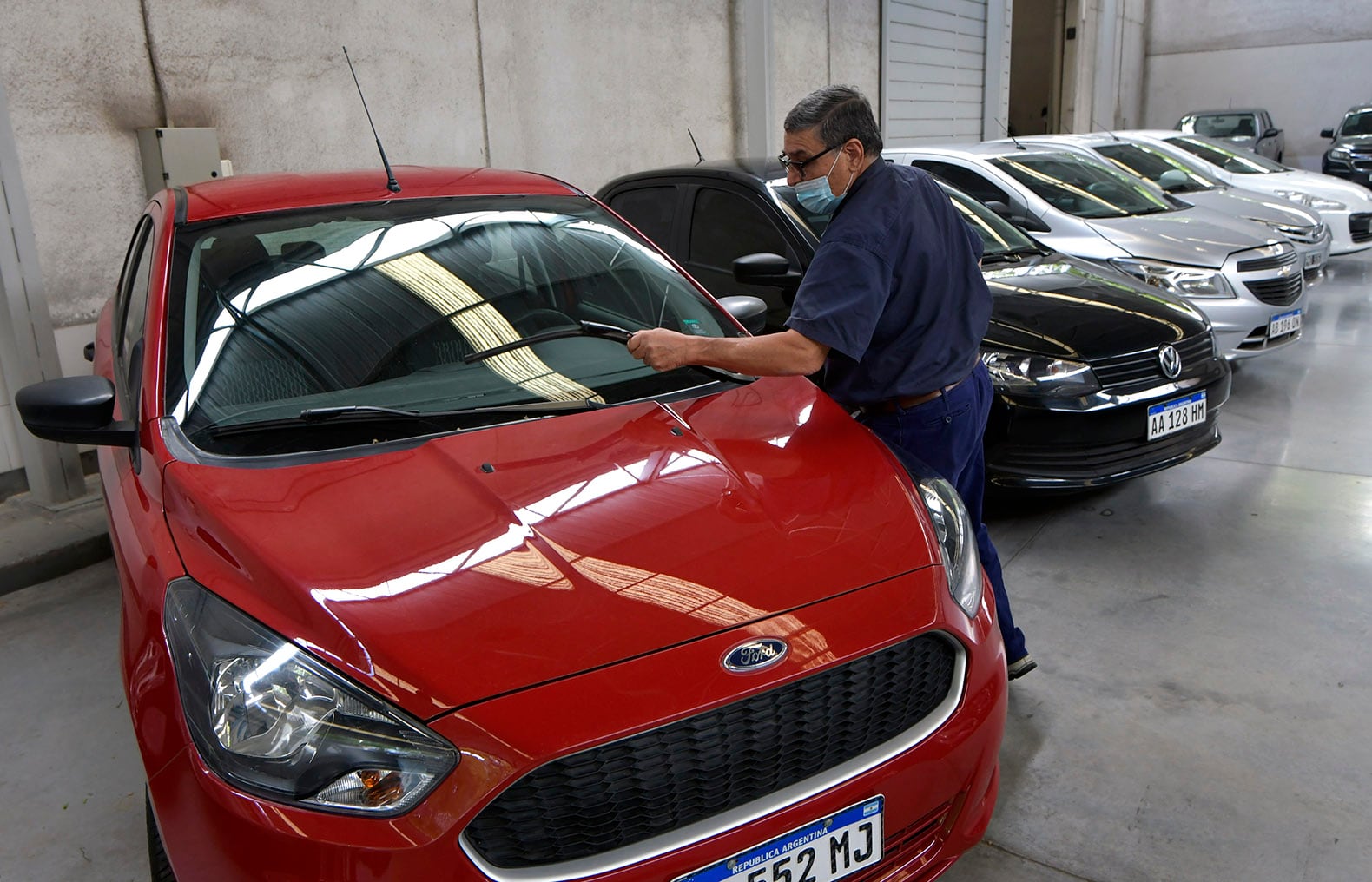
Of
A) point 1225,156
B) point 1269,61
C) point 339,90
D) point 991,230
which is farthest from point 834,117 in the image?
point 1269,61

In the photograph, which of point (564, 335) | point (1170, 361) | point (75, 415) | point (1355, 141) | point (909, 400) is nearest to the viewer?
point (75, 415)

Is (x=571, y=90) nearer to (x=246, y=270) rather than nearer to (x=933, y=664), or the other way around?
(x=246, y=270)

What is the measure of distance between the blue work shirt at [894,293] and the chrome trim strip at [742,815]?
31.4 inches

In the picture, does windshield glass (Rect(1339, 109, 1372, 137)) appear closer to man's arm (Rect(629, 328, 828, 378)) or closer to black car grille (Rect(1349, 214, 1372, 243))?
black car grille (Rect(1349, 214, 1372, 243))

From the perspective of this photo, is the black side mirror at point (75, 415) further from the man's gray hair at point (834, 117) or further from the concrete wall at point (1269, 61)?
the concrete wall at point (1269, 61)

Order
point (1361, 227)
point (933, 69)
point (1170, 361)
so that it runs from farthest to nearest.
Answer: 1. point (933, 69)
2. point (1361, 227)
3. point (1170, 361)

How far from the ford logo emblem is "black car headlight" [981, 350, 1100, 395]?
99.2 inches

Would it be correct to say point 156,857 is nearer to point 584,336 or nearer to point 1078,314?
point 584,336

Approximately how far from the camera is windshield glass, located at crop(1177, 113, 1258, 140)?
16.3 meters

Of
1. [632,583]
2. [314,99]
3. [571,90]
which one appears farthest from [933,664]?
[571,90]

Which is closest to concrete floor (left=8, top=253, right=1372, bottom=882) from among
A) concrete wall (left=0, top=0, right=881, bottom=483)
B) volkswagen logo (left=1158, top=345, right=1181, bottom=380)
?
volkswagen logo (left=1158, top=345, right=1181, bottom=380)

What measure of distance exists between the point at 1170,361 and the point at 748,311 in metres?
2.03

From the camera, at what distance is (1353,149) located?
1342cm

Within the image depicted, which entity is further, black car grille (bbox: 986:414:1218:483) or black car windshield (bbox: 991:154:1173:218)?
black car windshield (bbox: 991:154:1173:218)
